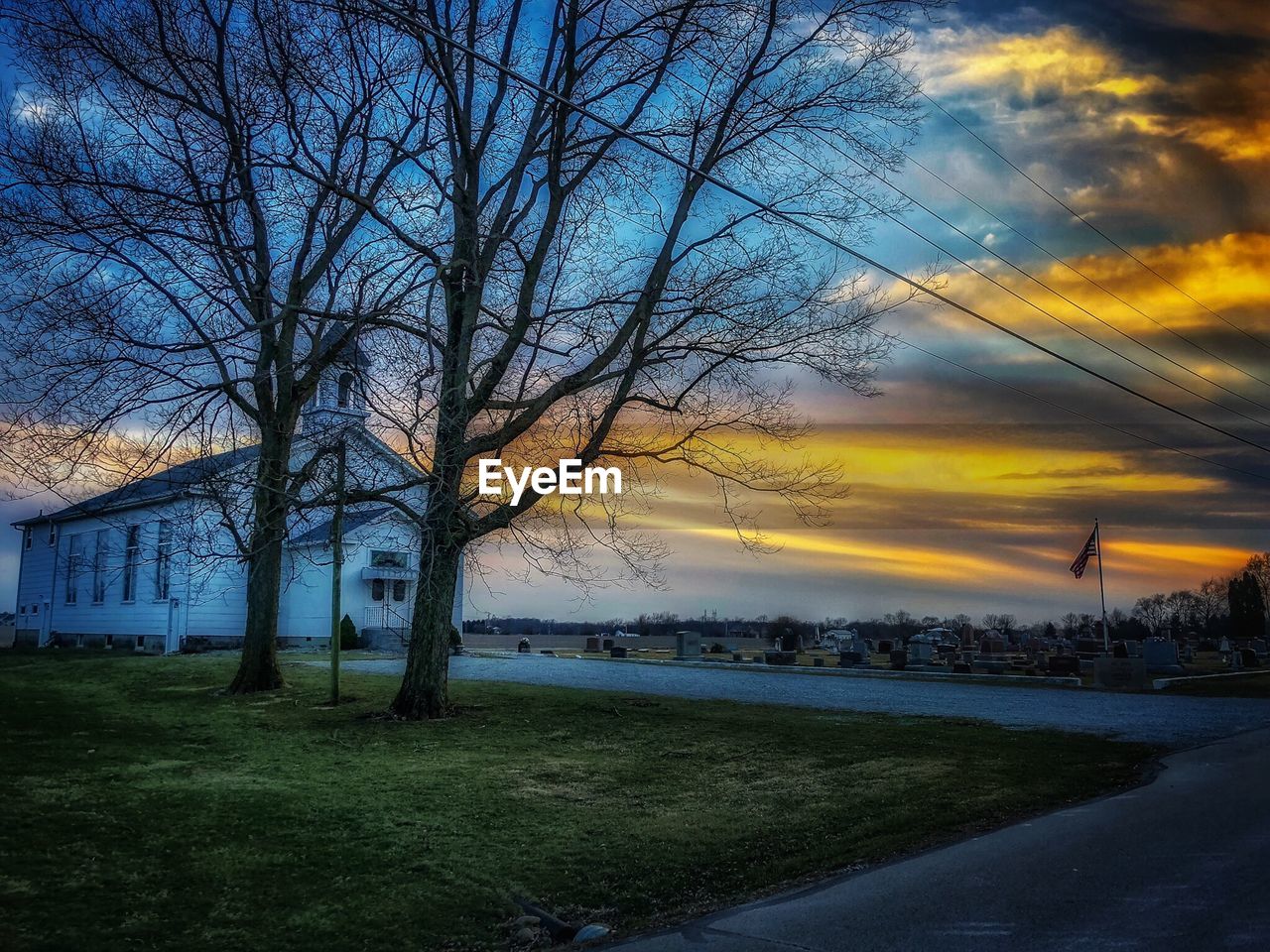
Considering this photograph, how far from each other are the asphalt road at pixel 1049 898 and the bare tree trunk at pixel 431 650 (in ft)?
30.5

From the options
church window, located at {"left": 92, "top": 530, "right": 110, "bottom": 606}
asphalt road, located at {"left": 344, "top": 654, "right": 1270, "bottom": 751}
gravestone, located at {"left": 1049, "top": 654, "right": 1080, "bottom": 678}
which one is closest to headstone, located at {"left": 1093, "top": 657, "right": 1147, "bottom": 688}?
asphalt road, located at {"left": 344, "top": 654, "right": 1270, "bottom": 751}

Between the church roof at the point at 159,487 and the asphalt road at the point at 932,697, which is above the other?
the church roof at the point at 159,487

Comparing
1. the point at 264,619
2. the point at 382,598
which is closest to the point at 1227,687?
the point at 264,619

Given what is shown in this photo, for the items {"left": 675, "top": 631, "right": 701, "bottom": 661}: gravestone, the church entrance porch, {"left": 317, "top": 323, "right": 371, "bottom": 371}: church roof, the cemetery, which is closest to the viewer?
{"left": 317, "top": 323, "right": 371, "bottom": 371}: church roof

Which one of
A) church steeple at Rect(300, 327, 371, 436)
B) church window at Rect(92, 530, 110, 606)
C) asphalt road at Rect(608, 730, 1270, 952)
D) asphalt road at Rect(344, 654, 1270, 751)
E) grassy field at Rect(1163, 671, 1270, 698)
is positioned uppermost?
church steeple at Rect(300, 327, 371, 436)

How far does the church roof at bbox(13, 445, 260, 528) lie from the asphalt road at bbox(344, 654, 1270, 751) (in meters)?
7.63

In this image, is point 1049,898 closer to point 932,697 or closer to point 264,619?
point 264,619

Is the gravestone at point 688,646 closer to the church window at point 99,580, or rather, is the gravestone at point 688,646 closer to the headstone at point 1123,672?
the headstone at point 1123,672

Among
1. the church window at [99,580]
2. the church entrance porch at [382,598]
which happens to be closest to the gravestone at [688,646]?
the church entrance porch at [382,598]

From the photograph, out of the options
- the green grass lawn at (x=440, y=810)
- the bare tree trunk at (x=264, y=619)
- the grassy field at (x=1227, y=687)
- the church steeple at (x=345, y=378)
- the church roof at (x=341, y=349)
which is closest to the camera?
the green grass lawn at (x=440, y=810)

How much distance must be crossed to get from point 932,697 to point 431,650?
13.4m

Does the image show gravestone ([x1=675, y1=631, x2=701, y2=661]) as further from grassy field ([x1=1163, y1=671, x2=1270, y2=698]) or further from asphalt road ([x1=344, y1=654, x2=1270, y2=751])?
grassy field ([x1=1163, y1=671, x2=1270, y2=698])

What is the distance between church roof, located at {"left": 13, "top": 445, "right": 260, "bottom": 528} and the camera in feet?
49.3

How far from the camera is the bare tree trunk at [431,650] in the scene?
1484 cm
